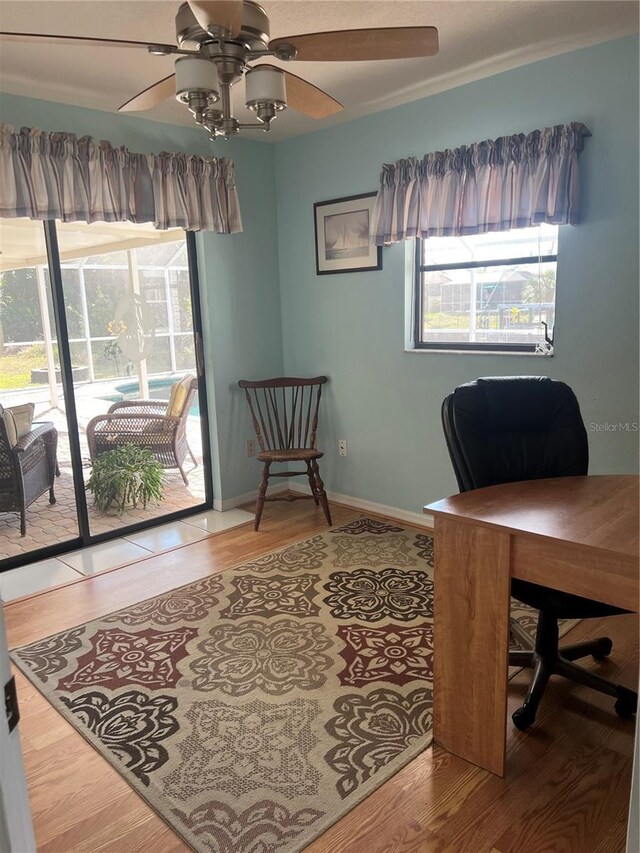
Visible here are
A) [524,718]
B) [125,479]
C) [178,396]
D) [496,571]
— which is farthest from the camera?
[178,396]

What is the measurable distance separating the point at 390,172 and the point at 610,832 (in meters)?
3.19

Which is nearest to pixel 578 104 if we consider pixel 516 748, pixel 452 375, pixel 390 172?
pixel 390 172

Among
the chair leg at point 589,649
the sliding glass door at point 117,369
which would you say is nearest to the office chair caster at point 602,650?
the chair leg at point 589,649

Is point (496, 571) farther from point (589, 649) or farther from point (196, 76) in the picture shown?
point (196, 76)

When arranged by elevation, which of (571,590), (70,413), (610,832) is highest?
(70,413)

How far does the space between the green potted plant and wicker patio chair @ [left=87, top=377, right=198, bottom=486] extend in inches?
2.0

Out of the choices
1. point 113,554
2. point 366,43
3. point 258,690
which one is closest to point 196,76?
point 366,43

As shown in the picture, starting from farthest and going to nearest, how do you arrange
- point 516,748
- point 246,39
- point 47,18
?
1. point 47,18
2. point 516,748
3. point 246,39

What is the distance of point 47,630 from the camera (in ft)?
8.97

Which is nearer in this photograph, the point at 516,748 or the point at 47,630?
the point at 516,748

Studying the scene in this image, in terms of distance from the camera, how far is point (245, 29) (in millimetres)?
1735

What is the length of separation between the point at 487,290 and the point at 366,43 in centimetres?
177

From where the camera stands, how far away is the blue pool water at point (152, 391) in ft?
12.5

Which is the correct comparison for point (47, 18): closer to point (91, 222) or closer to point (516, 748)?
point (91, 222)
